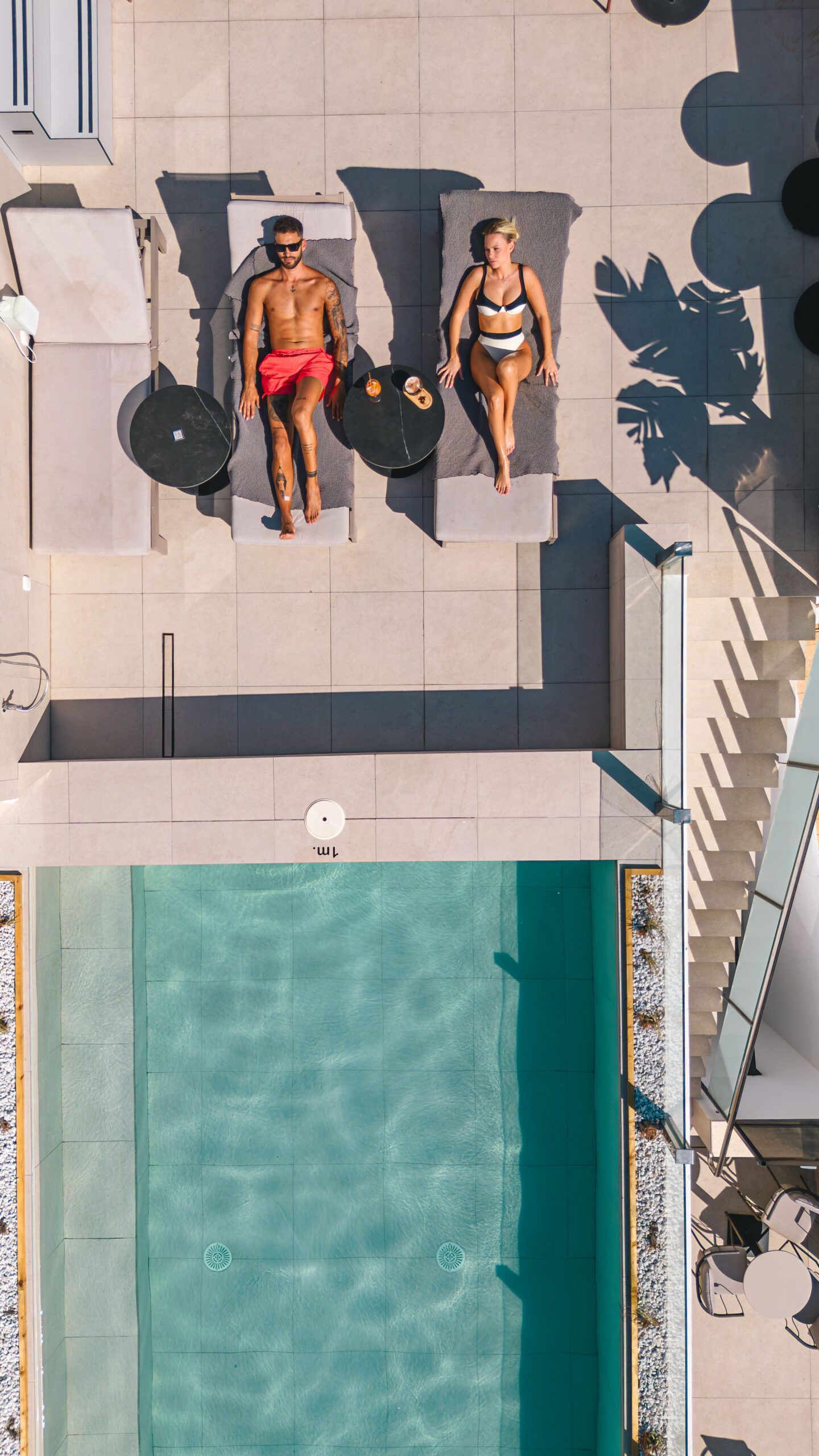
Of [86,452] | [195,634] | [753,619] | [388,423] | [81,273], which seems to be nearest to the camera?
[388,423]

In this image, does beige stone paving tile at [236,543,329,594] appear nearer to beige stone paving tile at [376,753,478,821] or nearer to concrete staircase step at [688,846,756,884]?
beige stone paving tile at [376,753,478,821]

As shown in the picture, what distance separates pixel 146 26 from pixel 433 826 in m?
6.70

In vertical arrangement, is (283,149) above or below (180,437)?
above

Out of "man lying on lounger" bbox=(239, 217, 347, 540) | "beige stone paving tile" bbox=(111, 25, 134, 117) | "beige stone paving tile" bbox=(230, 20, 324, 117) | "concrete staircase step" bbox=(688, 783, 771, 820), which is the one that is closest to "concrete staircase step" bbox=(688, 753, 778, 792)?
"concrete staircase step" bbox=(688, 783, 771, 820)

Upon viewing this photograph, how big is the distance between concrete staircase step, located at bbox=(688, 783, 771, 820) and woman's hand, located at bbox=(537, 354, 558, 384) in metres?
3.30

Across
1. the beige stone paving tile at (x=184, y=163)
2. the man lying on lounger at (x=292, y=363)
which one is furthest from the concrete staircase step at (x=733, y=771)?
the beige stone paving tile at (x=184, y=163)

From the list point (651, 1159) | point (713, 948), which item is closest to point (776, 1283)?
point (651, 1159)

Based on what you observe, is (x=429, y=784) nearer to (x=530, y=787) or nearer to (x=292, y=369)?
(x=530, y=787)

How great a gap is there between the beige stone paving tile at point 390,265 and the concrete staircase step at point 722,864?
498 centimetres

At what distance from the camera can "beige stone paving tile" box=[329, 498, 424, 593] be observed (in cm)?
631

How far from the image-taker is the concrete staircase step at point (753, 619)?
6043 millimetres

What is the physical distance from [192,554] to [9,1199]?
5146 millimetres

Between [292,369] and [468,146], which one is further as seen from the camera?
[468,146]

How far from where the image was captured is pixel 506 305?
5617mm
